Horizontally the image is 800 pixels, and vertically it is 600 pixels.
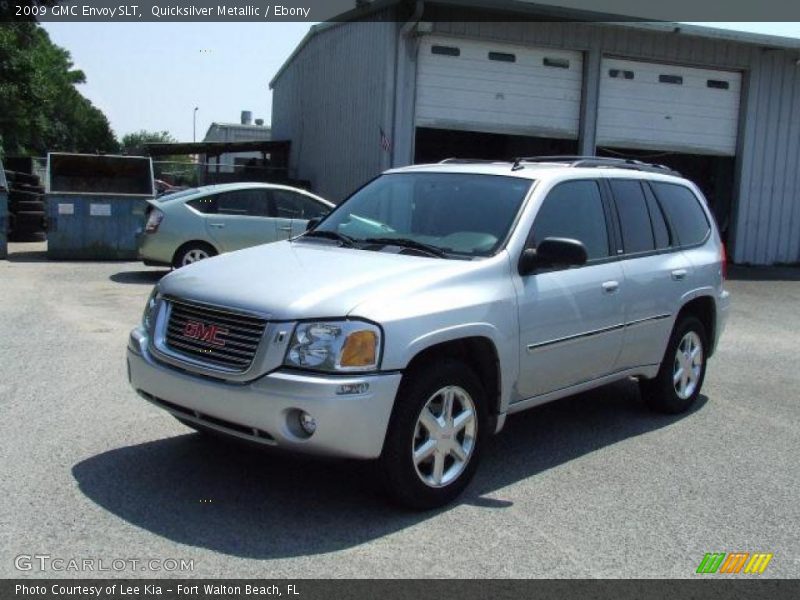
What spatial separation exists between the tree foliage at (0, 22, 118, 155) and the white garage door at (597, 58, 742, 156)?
17.5 meters

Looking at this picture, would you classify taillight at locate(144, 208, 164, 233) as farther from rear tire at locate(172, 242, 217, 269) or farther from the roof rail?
the roof rail

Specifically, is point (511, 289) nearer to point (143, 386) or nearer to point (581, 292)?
point (581, 292)

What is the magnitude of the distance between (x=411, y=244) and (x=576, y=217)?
4.09 feet

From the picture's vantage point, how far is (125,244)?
15.8 meters

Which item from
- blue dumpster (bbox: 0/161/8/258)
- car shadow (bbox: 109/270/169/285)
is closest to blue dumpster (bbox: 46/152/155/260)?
blue dumpster (bbox: 0/161/8/258)

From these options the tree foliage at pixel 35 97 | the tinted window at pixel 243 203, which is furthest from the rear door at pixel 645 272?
the tree foliage at pixel 35 97

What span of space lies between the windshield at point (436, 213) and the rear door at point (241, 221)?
282 inches

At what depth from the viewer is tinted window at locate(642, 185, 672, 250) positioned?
20.3ft

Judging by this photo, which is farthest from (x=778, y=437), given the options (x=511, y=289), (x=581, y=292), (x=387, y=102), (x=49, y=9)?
(x=49, y=9)

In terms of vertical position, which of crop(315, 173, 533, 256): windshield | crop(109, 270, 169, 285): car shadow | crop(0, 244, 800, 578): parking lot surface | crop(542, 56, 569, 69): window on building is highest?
crop(542, 56, 569, 69): window on building

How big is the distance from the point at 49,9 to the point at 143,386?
67.7 feet

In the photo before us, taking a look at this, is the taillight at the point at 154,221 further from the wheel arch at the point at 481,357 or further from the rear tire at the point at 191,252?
the wheel arch at the point at 481,357

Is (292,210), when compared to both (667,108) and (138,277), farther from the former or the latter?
(667,108)

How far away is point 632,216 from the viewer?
5988 mm
